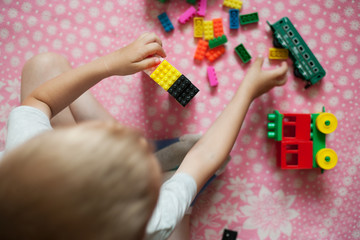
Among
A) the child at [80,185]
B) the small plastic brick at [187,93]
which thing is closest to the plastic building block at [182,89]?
the small plastic brick at [187,93]

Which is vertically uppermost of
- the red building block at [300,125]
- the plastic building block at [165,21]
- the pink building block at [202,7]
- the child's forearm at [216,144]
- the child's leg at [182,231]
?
the pink building block at [202,7]

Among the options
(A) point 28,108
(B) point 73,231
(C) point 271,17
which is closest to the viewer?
(B) point 73,231

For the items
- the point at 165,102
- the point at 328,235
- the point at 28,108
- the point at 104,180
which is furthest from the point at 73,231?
the point at 328,235

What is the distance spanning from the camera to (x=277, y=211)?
854 mm

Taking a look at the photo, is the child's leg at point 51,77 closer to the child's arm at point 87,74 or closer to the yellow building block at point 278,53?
the child's arm at point 87,74

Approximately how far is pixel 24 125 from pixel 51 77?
220 mm

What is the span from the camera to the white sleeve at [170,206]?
0.51 m

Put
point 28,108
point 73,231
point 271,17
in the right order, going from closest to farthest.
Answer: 1. point 73,231
2. point 28,108
3. point 271,17

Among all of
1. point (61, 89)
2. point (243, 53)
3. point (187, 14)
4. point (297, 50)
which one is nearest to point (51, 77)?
point (61, 89)

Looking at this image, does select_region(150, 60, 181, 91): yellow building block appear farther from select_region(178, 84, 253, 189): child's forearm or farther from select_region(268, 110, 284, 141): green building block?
select_region(268, 110, 284, 141): green building block

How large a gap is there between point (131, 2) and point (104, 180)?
0.62 meters

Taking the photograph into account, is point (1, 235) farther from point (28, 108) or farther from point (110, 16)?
point (110, 16)

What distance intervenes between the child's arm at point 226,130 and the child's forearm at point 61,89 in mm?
269

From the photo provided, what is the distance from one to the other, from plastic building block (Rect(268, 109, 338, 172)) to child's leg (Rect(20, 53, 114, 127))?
1.51ft
